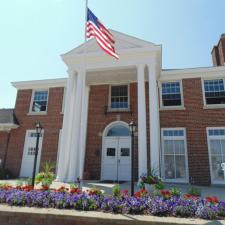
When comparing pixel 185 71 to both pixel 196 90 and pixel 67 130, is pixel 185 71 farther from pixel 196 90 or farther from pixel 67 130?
pixel 67 130

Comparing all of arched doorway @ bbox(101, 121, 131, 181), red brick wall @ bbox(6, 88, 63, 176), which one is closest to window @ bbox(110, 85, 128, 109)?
arched doorway @ bbox(101, 121, 131, 181)

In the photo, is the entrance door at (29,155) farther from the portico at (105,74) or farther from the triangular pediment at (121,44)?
the triangular pediment at (121,44)

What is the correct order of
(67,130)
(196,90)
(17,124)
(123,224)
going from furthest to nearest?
(17,124)
(196,90)
(67,130)
(123,224)

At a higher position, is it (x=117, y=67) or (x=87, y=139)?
(x=117, y=67)

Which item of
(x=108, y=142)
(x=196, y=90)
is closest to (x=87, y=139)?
(x=108, y=142)

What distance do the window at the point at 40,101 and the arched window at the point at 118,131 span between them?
4960 mm

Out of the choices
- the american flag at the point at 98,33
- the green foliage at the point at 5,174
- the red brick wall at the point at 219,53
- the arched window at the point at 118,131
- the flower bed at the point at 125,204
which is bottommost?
the flower bed at the point at 125,204

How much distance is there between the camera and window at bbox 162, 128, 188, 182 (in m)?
11.7

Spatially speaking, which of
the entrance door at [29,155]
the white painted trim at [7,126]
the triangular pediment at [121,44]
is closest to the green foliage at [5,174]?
the entrance door at [29,155]

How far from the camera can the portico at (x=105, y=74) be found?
9609mm

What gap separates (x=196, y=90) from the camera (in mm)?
12672

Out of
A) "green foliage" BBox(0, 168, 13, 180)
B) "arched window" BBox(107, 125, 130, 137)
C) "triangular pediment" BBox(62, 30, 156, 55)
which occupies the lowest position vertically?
"green foliage" BBox(0, 168, 13, 180)

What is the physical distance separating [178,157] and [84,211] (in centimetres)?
862

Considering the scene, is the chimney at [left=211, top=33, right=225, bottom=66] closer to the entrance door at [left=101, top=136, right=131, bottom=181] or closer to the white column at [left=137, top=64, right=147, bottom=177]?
the white column at [left=137, top=64, right=147, bottom=177]
